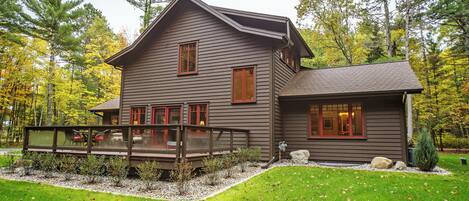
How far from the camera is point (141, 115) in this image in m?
12.1

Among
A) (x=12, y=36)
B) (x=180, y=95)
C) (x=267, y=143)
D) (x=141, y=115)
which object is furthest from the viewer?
(x=12, y=36)

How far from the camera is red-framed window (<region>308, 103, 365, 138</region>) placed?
387 inches

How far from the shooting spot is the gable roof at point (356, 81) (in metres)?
9.02

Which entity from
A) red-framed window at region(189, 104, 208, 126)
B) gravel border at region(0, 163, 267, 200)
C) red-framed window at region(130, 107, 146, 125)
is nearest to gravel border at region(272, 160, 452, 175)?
gravel border at region(0, 163, 267, 200)

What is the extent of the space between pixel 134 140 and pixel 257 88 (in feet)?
15.5

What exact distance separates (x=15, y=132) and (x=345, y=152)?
24454 mm

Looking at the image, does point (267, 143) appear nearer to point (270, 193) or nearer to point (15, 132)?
point (270, 193)

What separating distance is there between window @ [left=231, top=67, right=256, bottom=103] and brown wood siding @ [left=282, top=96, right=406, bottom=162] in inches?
86.0

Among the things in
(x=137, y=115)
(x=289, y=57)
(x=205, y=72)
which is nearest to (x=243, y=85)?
(x=205, y=72)

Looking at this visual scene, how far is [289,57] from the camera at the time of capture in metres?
12.7

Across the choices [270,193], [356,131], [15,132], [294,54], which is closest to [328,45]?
[294,54]

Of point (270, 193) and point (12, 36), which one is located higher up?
point (12, 36)

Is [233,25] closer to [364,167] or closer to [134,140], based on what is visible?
[134,140]

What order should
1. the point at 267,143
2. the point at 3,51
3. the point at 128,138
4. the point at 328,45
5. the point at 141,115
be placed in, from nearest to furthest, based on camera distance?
the point at 128,138
the point at 267,143
the point at 141,115
the point at 3,51
the point at 328,45
